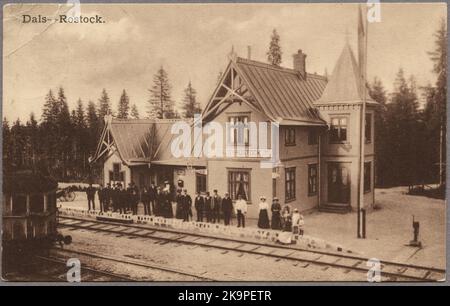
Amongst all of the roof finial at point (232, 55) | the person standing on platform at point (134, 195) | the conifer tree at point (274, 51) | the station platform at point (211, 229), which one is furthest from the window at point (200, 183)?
the conifer tree at point (274, 51)

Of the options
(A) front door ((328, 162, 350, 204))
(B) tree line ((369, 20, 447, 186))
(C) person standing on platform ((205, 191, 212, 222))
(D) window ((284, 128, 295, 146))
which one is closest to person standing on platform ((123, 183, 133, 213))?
(C) person standing on platform ((205, 191, 212, 222))

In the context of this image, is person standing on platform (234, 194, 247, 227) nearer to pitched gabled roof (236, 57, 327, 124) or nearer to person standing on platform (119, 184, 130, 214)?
pitched gabled roof (236, 57, 327, 124)

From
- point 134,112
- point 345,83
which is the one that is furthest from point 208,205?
point 345,83

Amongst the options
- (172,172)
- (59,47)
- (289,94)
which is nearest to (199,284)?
(172,172)

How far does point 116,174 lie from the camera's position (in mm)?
6176

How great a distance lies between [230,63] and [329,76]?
1.17 m

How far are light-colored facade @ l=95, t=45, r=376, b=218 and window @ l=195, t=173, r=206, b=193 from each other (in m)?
0.01

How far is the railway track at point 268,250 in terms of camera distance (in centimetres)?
545

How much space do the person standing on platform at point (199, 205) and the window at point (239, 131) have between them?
762 millimetres

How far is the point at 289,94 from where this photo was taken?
5895 mm

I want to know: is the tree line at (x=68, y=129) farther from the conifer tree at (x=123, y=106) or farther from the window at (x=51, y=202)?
the window at (x=51, y=202)

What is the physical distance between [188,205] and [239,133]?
108cm

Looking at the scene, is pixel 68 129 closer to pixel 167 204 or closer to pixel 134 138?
pixel 134 138

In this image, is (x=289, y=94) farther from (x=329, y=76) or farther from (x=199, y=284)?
(x=199, y=284)
